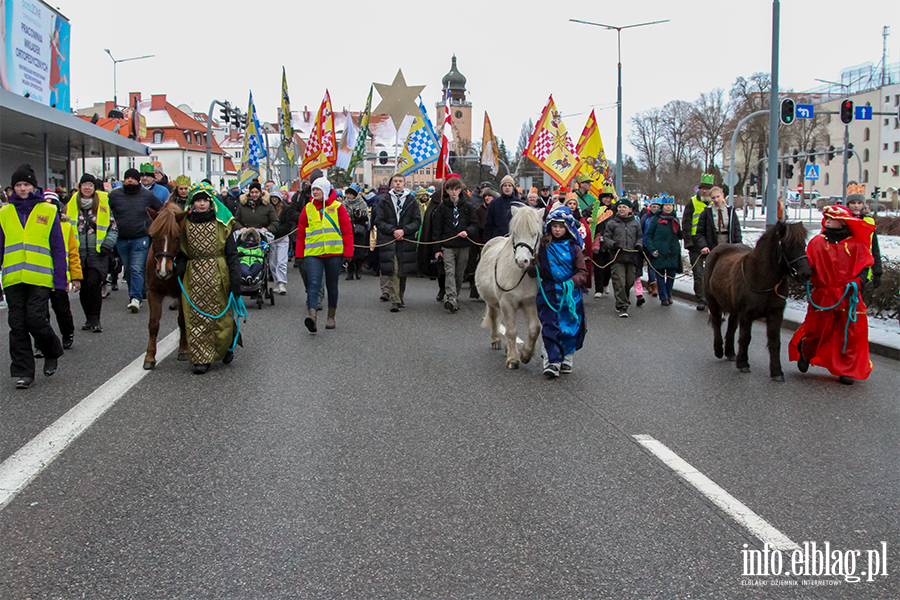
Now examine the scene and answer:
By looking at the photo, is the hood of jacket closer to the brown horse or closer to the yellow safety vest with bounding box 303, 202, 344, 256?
the yellow safety vest with bounding box 303, 202, 344, 256

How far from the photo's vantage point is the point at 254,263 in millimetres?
13422

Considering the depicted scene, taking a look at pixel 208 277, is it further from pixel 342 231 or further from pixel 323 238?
pixel 342 231

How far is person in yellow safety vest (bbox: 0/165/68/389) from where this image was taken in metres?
7.59

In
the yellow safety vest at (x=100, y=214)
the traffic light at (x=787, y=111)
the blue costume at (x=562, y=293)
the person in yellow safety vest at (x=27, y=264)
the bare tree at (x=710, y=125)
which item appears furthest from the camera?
the bare tree at (x=710, y=125)

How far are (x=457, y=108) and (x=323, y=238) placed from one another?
134 metres

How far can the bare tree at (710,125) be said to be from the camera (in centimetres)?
8100

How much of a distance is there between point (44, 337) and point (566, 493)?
5271 mm

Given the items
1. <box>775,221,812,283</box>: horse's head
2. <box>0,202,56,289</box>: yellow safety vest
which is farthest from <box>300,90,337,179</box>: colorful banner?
<box>775,221,812,283</box>: horse's head

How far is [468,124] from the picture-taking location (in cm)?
15000

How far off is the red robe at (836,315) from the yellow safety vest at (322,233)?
5.78 meters

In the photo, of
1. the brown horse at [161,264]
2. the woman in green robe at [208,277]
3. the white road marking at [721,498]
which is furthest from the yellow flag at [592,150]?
the white road marking at [721,498]

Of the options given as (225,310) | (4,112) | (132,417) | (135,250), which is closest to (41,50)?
(4,112)

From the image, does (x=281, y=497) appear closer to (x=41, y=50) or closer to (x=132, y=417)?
(x=132, y=417)

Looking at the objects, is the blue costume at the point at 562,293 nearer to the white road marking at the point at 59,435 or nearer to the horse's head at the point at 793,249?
the horse's head at the point at 793,249
